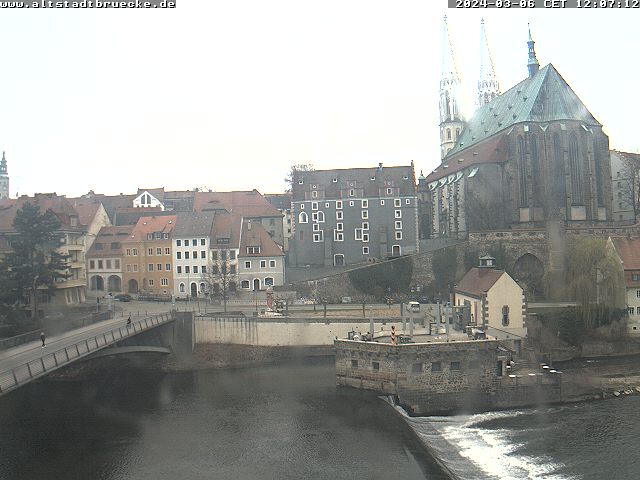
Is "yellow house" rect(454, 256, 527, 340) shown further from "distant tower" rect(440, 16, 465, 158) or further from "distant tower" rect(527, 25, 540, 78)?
"distant tower" rect(440, 16, 465, 158)

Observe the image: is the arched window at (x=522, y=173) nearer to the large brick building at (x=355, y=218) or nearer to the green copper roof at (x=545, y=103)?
the green copper roof at (x=545, y=103)

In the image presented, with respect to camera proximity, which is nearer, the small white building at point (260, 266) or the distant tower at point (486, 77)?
the small white building at point (260, 266)

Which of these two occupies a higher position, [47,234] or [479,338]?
[47,234]

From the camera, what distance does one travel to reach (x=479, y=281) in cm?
5034

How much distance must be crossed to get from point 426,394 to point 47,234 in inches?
1239

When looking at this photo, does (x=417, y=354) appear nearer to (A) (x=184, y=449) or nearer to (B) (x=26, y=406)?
(A) (x=184, y=449)

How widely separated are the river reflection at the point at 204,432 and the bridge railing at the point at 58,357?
3.88m

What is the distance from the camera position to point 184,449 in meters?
30.4

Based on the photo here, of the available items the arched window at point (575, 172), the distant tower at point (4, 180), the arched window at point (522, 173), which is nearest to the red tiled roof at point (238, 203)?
the arched window at point (522, 173)

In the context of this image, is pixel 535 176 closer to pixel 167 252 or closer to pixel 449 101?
pixel 167 252

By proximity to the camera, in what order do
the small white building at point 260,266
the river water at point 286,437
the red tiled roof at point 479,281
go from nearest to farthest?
the river water at point 286,437 → the red tiled roof at point 479,281 → the small white building at point 260,266

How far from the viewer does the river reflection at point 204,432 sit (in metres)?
28.1

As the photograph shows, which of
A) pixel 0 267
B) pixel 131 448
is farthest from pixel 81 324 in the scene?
pixel 131 448

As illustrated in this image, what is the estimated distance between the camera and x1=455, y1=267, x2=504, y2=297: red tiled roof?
47.4 meters
